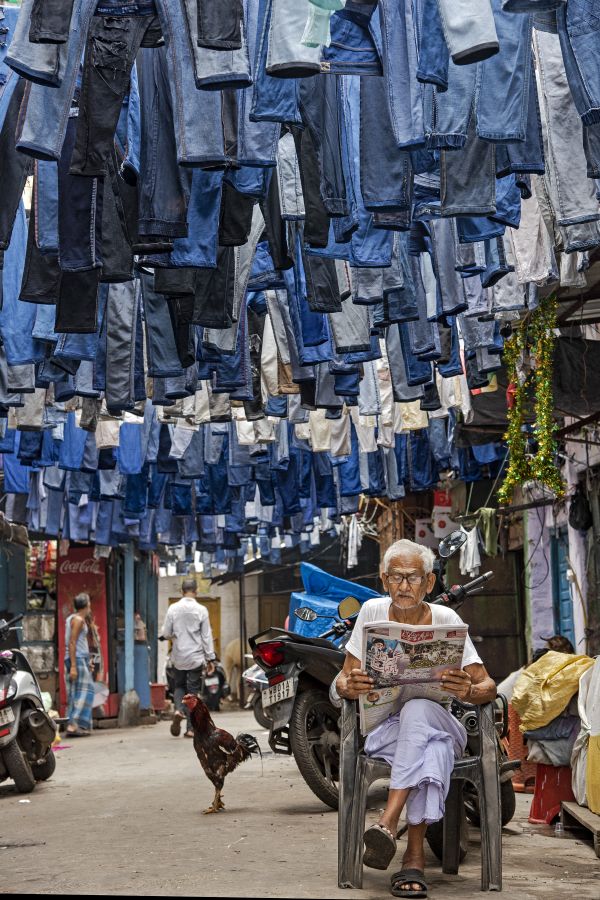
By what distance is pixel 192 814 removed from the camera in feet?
23.6

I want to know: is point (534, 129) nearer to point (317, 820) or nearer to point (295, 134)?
point (295, 134)

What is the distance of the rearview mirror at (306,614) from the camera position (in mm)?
8773

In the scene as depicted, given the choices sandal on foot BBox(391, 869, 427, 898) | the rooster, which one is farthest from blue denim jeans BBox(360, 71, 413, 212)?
the rooster

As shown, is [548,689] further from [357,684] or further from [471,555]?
[471,555]

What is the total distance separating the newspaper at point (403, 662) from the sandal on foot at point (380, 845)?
443mm

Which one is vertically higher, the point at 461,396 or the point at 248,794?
the point at 461,396

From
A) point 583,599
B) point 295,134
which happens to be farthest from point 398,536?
point 295,134

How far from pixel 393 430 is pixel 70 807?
14.1ft

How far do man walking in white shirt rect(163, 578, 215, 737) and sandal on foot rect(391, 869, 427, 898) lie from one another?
30.7 feet

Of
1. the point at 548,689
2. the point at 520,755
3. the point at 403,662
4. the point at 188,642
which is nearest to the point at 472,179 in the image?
the point at 403,662

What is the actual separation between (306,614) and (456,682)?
4.40m

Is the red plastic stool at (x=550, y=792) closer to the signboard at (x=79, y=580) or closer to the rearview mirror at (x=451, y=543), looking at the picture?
the rearview mirror at (x=451, y=543)

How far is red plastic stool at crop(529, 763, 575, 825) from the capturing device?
6.63 meters

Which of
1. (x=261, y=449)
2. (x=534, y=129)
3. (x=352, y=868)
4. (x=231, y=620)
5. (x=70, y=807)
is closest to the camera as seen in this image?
(x=352, y=868)
